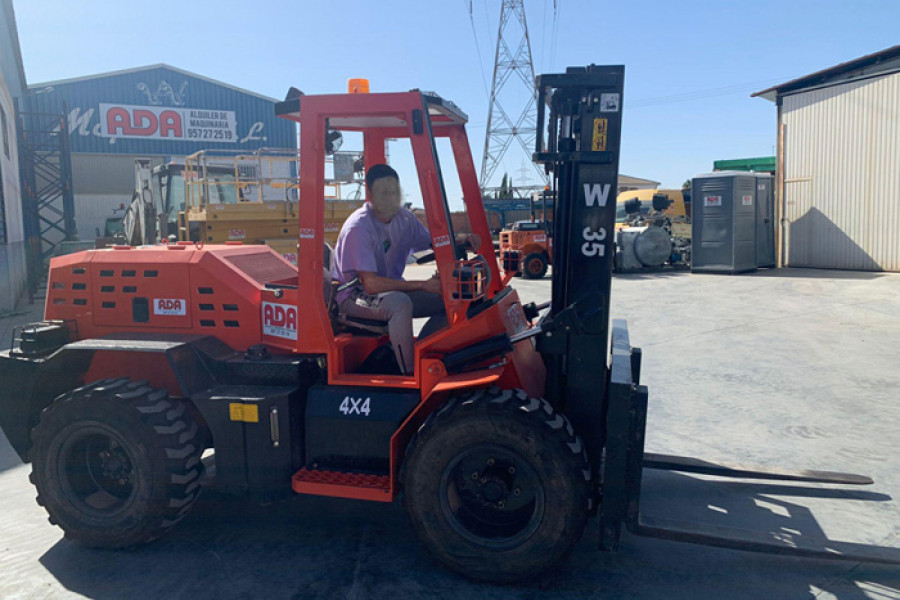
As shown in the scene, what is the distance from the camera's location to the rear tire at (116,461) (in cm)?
396

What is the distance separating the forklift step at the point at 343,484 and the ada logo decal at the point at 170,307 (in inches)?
54.7

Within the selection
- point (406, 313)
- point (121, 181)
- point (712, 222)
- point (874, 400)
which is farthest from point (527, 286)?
point (121, 181)

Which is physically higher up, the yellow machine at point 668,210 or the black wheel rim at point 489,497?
the yellow machine at point 668,210

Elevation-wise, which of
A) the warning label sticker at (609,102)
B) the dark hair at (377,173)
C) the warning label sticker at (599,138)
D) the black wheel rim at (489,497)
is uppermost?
the warning label sticker at (609,102)

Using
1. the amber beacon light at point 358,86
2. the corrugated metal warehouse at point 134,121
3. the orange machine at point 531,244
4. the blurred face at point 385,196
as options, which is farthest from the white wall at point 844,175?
the corrugated metal warehouse at point 134,121

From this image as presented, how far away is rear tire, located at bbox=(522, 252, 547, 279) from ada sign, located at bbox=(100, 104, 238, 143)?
25865 millimetres

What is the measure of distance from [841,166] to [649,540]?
1936cm

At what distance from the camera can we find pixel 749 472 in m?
4.75

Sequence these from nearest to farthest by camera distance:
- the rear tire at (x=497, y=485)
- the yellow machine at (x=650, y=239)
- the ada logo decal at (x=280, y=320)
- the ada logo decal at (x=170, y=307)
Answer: the rear tire at (x=497, y=485) → the ada logo decal at (x=280, y=320) → the ada logo decal at (x=170, y=307) → the yellow machine at (x=650, y=239)

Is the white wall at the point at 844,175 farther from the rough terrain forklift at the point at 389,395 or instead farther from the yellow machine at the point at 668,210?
the rough terrain forklift at the point at 389,395

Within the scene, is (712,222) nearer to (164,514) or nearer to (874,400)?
(874,400)

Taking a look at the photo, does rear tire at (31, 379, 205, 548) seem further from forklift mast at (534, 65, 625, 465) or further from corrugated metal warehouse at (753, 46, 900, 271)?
corrugated metal warehouse at (753, 46, 900, 271)

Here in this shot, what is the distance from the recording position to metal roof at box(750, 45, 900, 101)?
1838 centimetres

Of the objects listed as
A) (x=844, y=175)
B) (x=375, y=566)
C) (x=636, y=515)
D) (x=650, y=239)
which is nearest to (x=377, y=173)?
(x=375, y=566)
